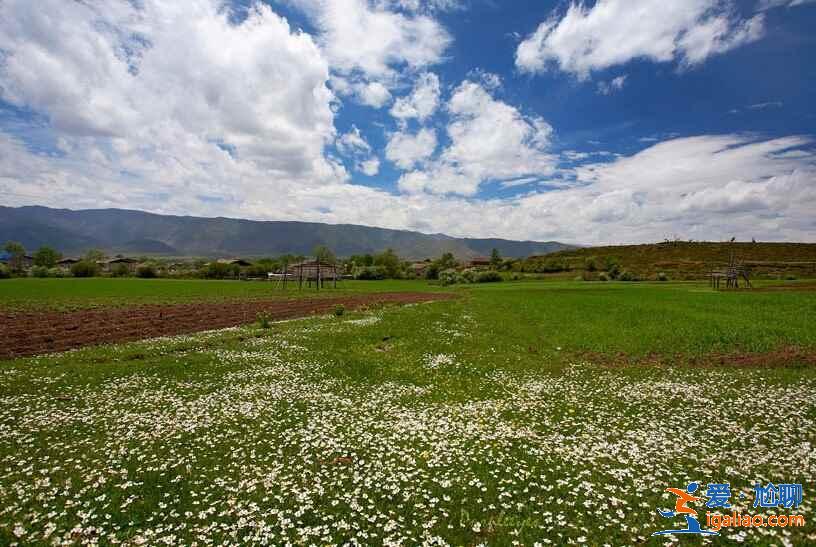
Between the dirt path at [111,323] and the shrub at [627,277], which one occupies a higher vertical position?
the shrub at [627,277]

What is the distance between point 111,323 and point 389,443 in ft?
118

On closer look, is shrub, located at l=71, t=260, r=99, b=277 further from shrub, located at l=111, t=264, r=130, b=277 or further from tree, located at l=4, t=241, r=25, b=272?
tree, located at l=4, t=241, r=25, b=272

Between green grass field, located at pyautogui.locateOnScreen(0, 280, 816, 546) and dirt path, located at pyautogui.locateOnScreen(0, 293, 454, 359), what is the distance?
14.7ft

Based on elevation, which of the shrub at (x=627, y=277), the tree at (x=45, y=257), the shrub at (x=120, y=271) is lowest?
the shrub at (x=120, y=271)

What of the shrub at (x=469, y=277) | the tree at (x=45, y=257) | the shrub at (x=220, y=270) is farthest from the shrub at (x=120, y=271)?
the shrub at (x=469, y=277)

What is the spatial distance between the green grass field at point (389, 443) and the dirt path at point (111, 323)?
4.47 m

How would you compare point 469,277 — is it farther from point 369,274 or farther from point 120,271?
point 120,271

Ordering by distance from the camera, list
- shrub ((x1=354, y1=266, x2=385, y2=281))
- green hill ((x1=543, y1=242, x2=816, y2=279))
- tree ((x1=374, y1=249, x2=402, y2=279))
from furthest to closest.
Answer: tree ((x1=374, y1=249, x2=402, y2=279))
shrub ((x1=354, y1=266, x2=385, y2=281))
green hill ((x1=543, y1=242, x2=816, y2=279))

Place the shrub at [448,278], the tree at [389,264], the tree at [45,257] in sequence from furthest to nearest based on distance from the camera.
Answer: the tree at [45,257] < the tree at [389,264] < the shrub at [448,278]

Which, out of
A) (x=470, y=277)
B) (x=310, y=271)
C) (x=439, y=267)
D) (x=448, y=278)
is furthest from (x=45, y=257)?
(x=470, y=277)

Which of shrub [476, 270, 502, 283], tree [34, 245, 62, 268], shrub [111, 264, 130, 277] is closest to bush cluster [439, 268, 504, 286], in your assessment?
shrub [476, 270, 502, 283]

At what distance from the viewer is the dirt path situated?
27547mm

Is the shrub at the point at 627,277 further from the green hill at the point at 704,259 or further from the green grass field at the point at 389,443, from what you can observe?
the green grass field at the point at 389,443

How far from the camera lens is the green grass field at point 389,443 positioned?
343 inches
